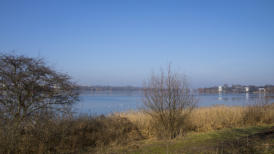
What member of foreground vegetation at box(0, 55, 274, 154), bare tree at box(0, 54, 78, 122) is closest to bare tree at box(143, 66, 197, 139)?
foreground vegetation at box(0, 55, 274, 154)

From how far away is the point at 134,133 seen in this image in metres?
16.8

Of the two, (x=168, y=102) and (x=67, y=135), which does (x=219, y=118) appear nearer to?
(x=168, y=102)

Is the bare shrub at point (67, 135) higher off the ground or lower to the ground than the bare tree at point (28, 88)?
lower

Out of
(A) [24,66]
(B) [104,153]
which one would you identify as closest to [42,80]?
(A) [24,66]

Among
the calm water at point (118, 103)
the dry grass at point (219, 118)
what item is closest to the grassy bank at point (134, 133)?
the dry grass at point (219, 118)

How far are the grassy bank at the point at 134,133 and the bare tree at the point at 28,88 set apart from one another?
2.48 ft

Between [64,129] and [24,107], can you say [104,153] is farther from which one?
[24,107]

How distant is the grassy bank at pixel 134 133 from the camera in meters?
9.32

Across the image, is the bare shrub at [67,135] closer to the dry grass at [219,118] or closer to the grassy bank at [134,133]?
the grassy bank at [134,133]

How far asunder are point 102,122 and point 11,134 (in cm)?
824

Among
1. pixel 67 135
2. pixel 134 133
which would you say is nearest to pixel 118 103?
pixel 134 133

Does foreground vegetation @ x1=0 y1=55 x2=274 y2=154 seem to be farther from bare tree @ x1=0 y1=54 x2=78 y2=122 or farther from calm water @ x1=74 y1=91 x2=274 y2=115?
calm water @ x1=74 y1=91 x2=274 y2=115

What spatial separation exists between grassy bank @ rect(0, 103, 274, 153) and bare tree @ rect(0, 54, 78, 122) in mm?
756

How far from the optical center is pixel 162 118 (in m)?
13.9
